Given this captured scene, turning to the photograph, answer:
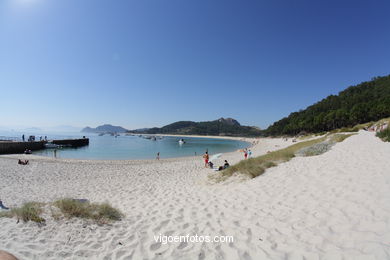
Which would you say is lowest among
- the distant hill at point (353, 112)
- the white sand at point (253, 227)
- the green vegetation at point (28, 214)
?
the white sand at point (253, 227)

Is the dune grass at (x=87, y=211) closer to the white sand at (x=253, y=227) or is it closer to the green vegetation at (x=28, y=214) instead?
the white sand at (x=253, y=227)

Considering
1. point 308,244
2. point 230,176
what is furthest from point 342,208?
point 230,176

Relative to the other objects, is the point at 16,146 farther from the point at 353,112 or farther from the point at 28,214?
the point at 353,112

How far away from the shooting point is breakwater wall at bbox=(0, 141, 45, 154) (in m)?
33.6

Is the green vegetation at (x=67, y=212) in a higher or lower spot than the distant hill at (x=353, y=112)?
lower

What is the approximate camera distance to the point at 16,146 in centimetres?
3591

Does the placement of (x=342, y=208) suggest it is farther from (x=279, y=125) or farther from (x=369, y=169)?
(x=279, y=125)

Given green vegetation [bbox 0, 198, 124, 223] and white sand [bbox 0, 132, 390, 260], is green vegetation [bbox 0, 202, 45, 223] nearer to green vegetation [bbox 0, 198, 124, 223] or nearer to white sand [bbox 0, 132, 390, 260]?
green vegetation [bbox 0, 198, 124, 223]

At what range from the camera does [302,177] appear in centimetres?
743

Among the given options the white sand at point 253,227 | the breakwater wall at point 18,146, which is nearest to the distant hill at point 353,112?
the white sand at point 253,227

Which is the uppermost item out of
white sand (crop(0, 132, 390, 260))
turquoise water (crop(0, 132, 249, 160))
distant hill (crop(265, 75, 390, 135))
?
distant hill (crop(265, 75, 390, 135))

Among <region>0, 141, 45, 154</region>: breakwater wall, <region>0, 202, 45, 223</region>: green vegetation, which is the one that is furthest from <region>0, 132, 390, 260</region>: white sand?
<region>0, 141, 45, 154</region>: breakwater wall

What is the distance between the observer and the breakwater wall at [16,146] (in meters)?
33.6

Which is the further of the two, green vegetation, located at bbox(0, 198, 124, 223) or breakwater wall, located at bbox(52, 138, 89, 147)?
breakwater wall, located at bbox(52, 138, 89, 147)
